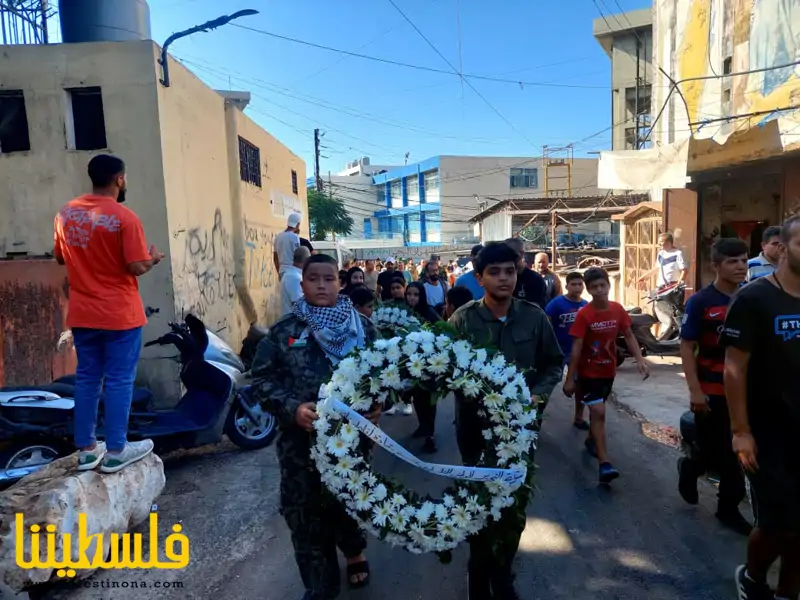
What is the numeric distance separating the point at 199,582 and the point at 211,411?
1.98 metres

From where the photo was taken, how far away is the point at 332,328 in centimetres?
294

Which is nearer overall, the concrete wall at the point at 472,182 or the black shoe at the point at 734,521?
the black shoe at the point at 734,521

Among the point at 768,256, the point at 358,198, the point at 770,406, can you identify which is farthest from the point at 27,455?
the point at 358,198

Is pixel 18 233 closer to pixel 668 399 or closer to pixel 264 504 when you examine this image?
pixel 264 504

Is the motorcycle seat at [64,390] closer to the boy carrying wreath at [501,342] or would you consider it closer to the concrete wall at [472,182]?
the boy carrying wreath at [501,342]

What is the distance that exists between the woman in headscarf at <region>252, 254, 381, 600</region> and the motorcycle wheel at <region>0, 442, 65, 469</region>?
255 cm

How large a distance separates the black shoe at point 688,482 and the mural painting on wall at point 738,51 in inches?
266

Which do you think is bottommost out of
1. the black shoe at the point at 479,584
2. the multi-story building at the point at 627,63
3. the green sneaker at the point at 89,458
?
the black shoe at the point at 479,584

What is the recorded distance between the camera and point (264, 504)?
4.40 m

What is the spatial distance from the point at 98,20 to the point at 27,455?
220 inches

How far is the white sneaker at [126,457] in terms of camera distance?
363 cm

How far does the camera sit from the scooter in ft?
13.9

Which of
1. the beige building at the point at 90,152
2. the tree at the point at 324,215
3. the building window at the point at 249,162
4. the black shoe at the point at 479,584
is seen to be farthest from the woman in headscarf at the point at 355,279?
the tree at the point at 324,215

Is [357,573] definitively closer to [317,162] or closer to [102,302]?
[102,302]
